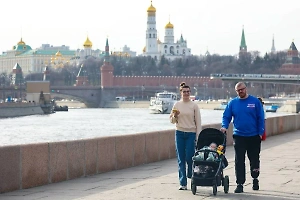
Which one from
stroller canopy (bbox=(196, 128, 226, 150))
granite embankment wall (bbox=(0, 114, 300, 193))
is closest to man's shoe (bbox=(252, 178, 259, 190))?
stroller canopy (bbox=(196, 128, 226, 150))

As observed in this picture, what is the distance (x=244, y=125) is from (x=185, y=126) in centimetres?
64

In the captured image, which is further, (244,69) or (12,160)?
(244,69)

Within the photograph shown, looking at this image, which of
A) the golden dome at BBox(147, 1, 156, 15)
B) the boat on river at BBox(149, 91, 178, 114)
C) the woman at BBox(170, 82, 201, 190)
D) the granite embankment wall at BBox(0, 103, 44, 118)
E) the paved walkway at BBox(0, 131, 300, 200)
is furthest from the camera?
the golden dome at BBox(147, 1, 156, 15)

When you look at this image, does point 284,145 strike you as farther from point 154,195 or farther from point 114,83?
point 114,83

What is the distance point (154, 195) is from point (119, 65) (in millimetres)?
153091

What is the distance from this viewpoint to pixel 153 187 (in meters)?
9.73

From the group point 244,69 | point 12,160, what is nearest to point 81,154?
point 12,160

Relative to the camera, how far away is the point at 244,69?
494ft

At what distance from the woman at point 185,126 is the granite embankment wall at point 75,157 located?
1640mm

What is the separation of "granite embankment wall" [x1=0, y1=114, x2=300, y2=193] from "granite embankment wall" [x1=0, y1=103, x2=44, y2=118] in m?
66.4

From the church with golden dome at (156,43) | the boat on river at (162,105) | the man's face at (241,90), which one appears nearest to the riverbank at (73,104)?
the boat on river at (162,105)

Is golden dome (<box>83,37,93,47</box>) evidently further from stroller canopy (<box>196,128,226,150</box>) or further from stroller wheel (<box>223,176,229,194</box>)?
stroller wheel (<box>223,176,229,194</box>)

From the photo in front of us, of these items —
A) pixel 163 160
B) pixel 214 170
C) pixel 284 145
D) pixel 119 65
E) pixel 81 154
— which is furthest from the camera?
pixel 119 65

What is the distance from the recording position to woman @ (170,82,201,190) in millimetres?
9508
